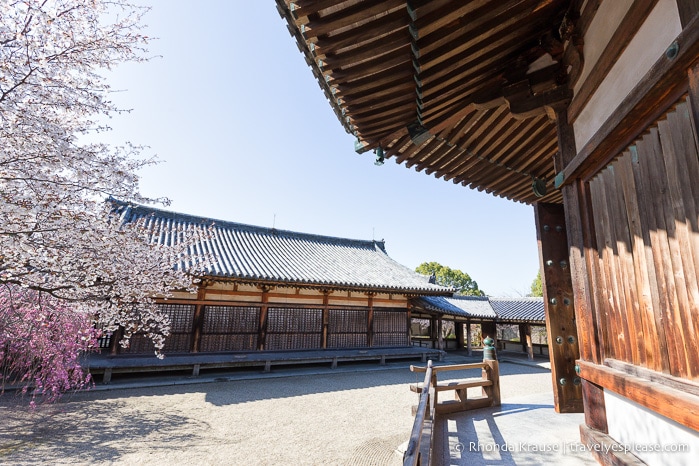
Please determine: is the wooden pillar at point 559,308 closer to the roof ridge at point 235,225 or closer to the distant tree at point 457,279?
the roof ridge at point 235,225

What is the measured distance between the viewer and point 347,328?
12.3 meters

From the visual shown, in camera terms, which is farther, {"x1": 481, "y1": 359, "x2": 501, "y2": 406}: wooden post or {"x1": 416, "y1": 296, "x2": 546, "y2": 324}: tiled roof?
{"x1": 416, "y1": 296, "x2": 546, "y2": 324}: tiled roof

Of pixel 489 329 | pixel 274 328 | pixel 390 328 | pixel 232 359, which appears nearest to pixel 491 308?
pixel 489 329

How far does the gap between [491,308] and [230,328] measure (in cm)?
1422

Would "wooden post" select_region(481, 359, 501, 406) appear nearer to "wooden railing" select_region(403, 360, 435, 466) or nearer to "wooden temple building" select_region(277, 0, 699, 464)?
"wooden railing" select_region(403, 360, 435, 466)

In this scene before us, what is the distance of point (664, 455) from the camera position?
5.15 ft

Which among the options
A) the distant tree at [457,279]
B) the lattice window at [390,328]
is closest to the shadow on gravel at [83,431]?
the lattice window at [390,328]

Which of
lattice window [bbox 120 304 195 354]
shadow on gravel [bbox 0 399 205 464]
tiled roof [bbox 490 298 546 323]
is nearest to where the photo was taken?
shadow on gravel [bbox 0 399 205 464]

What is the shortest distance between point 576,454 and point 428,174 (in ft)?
10.3

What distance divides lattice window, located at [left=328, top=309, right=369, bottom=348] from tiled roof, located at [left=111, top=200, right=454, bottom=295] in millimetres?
1302

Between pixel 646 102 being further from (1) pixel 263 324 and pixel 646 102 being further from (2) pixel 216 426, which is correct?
(1) pixel 263 324

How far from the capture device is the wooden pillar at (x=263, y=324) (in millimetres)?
10602

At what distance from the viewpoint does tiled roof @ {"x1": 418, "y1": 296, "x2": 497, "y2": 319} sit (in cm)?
1542

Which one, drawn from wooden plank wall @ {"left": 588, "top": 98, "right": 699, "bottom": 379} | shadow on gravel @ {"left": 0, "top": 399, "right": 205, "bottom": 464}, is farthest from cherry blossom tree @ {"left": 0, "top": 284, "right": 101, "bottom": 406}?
wooden plank wall @ {"left": 588, "top": 98, "right": 699, "bottom": 379}
